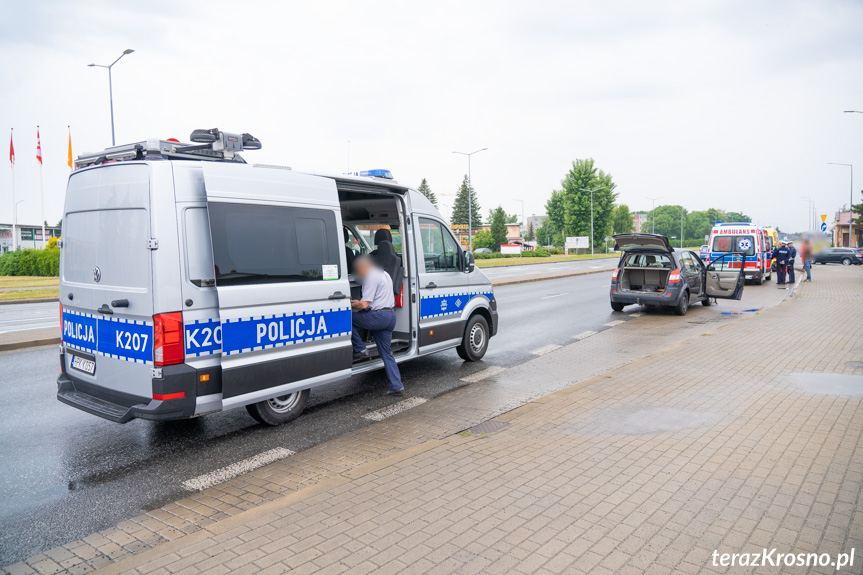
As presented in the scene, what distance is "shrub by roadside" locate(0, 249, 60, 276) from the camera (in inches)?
1334

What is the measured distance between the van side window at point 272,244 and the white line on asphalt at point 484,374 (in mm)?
2684

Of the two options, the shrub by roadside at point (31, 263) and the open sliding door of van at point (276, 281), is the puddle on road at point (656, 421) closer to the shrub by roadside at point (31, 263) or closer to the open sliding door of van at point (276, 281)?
the open sliding door of van at point (276, 281)

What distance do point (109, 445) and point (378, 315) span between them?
9.86 ft

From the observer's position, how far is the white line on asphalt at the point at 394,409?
6.39 metres

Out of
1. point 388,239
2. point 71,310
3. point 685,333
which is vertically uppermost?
point 388,239

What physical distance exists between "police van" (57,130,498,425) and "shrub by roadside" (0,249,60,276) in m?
32.5

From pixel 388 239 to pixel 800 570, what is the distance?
5.68 metres

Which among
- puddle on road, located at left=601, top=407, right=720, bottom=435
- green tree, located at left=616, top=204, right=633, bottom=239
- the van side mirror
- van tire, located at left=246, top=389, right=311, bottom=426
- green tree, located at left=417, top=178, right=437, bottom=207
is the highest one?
green tree, located at left=417, top=178, right=437, bottom=207

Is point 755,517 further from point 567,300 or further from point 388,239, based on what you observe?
point 567,300

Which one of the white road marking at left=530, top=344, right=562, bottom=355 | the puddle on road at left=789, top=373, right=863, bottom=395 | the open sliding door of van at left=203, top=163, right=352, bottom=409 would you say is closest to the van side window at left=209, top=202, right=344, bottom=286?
the open sliding door of van at left=203, top=163, right=352, bottom=409

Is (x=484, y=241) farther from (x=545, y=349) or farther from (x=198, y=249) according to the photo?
(x=198, y=249)

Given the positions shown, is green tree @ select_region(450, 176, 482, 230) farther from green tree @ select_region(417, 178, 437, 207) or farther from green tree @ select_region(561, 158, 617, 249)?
green tree @ select_region(561, 158, 617, 249)

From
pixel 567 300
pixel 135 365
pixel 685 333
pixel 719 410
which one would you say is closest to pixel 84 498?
pixel 135 365

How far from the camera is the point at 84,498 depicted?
440 centimetres
